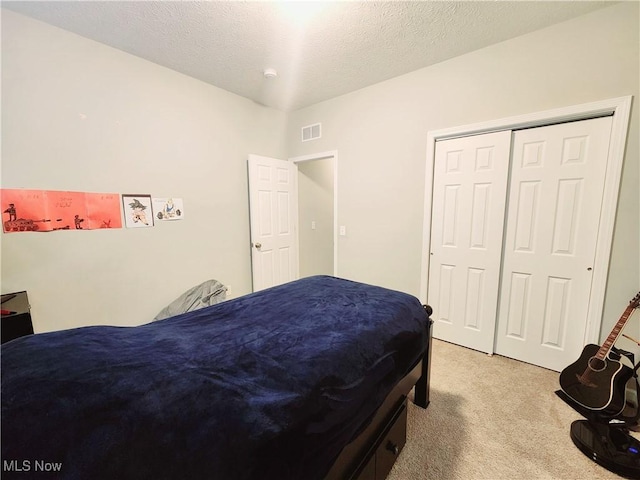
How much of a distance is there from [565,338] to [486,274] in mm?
727

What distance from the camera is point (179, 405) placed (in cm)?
67

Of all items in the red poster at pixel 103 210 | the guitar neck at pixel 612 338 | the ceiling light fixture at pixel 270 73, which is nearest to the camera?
the guitar neck at pixel 612 338

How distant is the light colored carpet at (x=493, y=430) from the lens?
1330 millimetres

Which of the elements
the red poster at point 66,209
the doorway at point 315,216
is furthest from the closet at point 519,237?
the red poster at point 66,209

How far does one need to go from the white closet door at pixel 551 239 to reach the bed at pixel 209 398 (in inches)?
63.2

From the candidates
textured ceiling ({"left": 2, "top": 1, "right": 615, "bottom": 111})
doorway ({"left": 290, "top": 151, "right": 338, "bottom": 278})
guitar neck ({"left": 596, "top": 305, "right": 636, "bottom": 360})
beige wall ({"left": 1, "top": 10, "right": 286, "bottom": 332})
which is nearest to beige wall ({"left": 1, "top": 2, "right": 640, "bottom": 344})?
beige wall ({"left": 1, "top": 10, "right": 286, "bottom": 332})

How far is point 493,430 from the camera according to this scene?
158 centimetres

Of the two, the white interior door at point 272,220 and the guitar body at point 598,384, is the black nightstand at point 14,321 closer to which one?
the white interior door at point 272,220

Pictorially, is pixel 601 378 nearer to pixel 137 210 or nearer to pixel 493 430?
pixel 493 430

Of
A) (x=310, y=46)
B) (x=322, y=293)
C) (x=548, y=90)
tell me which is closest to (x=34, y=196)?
(x=322, y=293)

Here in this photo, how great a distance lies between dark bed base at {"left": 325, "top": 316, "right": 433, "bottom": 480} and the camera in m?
0.99

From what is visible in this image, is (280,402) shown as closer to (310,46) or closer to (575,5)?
(310,46)

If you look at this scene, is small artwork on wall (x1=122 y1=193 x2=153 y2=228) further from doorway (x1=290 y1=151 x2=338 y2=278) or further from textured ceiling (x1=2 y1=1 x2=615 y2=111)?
doorway (x1=290 y1=151 x2=338 y2=278)

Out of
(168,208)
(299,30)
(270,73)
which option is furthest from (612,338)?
(168,208)
